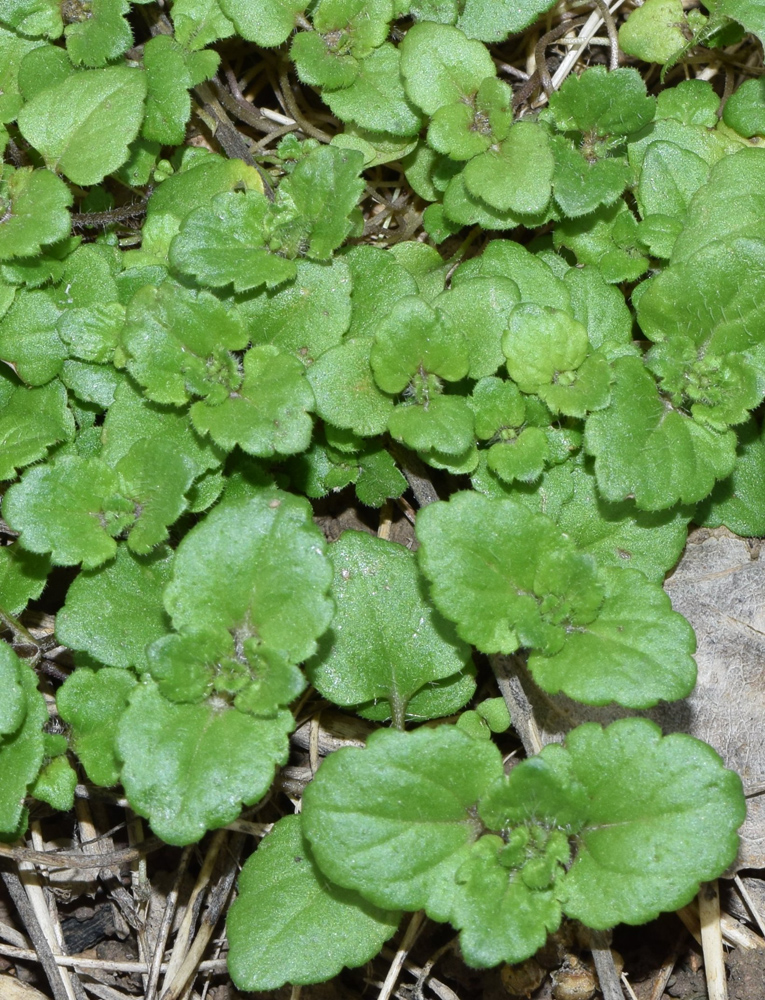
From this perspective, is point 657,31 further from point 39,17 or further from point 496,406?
point 39,17

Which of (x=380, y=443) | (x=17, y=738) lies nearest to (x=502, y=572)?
(x=380, y=443)

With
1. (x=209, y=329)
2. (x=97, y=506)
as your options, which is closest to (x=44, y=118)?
(x=209, y=329)

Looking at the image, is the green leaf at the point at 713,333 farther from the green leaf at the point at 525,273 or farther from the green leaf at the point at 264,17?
the green leaf at the point at 264,17

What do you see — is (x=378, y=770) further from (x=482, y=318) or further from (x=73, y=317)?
(x=73, y=317)

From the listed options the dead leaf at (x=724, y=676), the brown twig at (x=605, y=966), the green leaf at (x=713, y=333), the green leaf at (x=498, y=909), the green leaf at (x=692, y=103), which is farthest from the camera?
Answer: the green leaf at (x=692, y=103)

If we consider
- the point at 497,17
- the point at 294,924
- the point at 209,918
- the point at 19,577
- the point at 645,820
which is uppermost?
the point at 497,17

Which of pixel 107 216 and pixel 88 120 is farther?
pixel 107 216

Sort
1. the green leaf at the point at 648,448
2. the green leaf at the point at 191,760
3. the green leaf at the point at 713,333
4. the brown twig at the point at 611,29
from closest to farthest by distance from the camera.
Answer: the green leaf at the point at 191,760 → the green leaf at the point at 648,448 → the green leaf at the point at 713,333 → the brown twig at the point at 611,29

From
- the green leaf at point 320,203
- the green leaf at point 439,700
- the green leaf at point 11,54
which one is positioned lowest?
the green leaf at point 439,700

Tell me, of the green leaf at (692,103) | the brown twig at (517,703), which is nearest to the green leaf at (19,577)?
the brown twig at (517,703)
